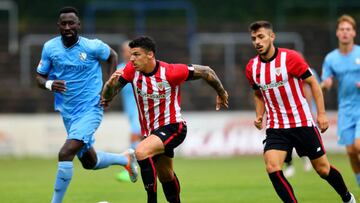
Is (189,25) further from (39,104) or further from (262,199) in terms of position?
(262,199)

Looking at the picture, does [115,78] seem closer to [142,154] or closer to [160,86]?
[160,86]

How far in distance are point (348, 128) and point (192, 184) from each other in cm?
292

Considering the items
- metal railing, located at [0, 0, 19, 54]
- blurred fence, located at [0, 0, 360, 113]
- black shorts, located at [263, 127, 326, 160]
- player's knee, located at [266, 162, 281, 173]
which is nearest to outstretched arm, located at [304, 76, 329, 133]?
black shorts, located at [263, 127, 326, 160]

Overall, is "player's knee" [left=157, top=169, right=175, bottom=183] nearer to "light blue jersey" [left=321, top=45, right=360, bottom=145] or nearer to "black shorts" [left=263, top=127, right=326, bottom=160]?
"black shorts" [left=263, top=127, right=326, bottom=160]

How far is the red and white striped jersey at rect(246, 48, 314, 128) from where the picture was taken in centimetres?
960

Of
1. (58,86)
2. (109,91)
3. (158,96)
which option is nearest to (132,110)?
(58,86)

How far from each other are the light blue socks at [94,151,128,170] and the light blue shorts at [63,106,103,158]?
0.72m

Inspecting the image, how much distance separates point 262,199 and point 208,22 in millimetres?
15631

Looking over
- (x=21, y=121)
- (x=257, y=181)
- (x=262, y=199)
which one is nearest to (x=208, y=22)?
(x=21, y=121)

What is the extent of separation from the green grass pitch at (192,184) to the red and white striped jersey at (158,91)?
2172mm

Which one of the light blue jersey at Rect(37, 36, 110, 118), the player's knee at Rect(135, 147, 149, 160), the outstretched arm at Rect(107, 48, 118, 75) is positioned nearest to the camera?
the player's knee at Rect(135, 147, 149, 160)

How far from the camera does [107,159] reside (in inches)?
474

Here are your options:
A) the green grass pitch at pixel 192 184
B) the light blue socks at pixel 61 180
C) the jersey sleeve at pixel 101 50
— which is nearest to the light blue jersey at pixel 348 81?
the green grass pitch at pixel 192 184

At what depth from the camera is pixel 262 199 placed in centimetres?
1154
